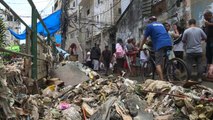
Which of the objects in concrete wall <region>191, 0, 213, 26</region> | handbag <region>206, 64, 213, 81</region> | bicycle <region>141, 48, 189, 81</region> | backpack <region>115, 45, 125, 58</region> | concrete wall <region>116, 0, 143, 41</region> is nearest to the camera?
bicycle <region>141, 48, 189, 81</region>

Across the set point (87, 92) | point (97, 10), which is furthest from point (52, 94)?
point (97, 10)

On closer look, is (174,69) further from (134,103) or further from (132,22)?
(132,22)

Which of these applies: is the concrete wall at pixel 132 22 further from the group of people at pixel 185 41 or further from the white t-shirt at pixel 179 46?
the white t-shirt at pixel 179 46

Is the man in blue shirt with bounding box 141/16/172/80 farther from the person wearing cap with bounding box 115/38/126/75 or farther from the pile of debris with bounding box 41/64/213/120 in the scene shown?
the person wearing cap with bounding box 115/38/126/75

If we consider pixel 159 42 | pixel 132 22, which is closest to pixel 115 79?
pixel 159 42

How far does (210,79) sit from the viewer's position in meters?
8.82

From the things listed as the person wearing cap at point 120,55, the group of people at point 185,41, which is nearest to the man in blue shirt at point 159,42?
the group of people at point 185,41

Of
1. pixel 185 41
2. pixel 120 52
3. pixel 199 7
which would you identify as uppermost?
pixel 199 7

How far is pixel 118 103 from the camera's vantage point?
193 inches

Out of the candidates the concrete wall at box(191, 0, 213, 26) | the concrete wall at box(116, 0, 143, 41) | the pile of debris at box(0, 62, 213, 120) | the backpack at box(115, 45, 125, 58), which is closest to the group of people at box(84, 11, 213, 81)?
the concrete wall at box(191, 0, 213, 26)

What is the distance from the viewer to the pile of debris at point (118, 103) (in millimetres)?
4156

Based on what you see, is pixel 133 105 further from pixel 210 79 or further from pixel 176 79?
pixel 210 79

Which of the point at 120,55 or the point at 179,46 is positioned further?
the point at 120,55

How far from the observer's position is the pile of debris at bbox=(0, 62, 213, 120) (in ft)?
13.6
